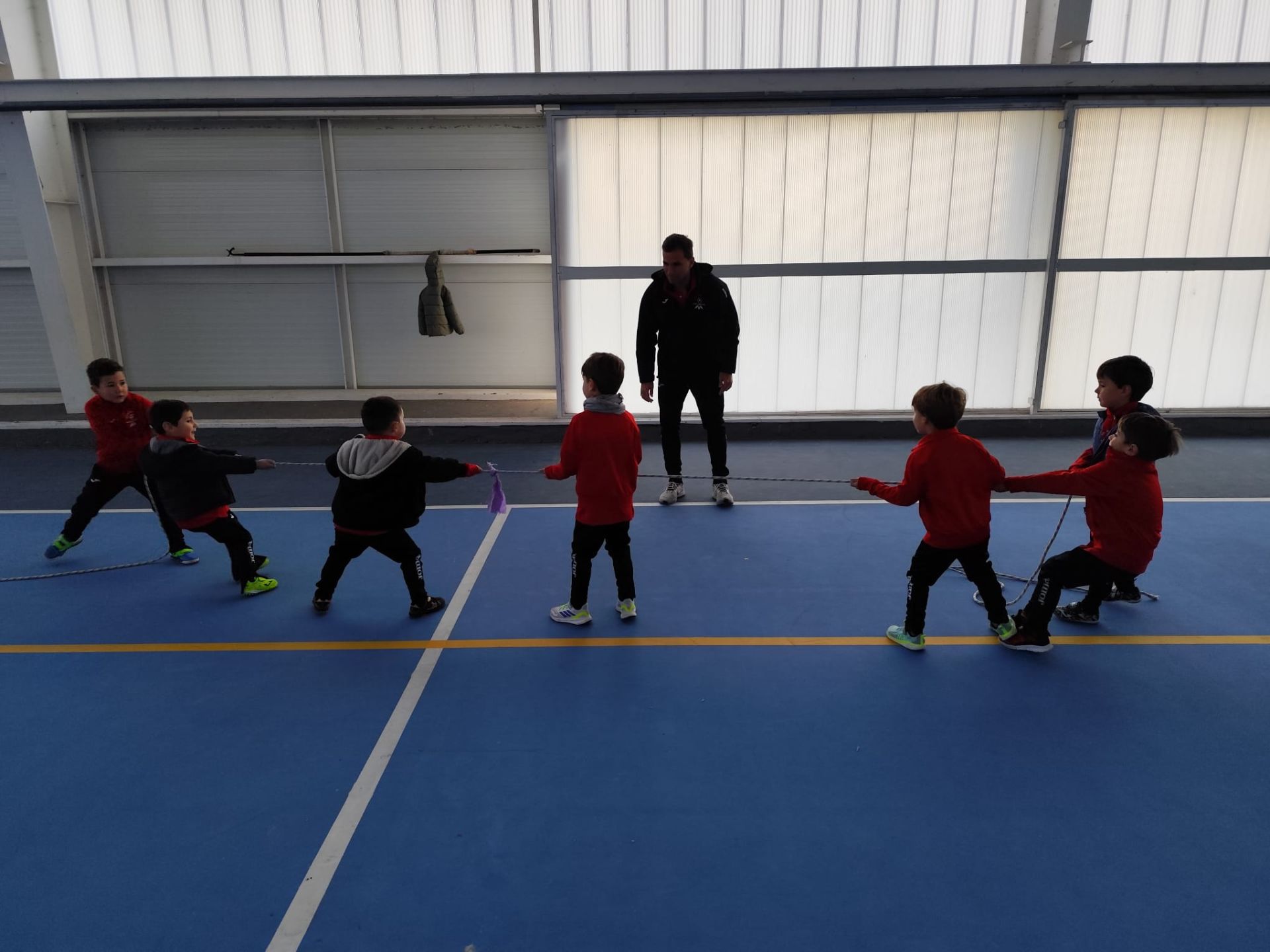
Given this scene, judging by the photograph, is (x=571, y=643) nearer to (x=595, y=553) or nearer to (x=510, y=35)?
(x=595, y=553)

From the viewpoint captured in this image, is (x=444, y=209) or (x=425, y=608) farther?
(x=444, y=209)

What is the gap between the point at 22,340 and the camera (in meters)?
9.95

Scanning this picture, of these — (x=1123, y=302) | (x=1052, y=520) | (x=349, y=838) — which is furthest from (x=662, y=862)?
(x=1123, y=302)

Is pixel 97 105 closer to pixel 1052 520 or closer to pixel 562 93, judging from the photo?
pixel 562 93

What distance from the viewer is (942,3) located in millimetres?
8281

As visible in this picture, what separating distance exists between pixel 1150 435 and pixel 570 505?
3.96 meters

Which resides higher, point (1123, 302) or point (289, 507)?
point (1123, 302)

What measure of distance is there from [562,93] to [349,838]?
21.8 ft

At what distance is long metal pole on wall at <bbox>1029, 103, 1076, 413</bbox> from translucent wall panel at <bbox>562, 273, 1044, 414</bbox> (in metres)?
0.09

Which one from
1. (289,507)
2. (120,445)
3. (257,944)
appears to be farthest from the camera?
(289,507)

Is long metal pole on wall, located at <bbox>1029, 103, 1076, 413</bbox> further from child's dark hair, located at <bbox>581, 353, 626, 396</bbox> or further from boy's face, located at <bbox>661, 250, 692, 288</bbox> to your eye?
child's dark hair, located at <bbox>581, 353, 626, 396</bbox>

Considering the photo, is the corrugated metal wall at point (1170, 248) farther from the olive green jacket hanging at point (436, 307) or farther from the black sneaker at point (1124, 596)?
the olive green jacket hanging at point (436, 307)

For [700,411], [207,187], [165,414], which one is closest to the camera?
[165,414]

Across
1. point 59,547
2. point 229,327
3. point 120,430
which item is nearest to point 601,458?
point 120,430
